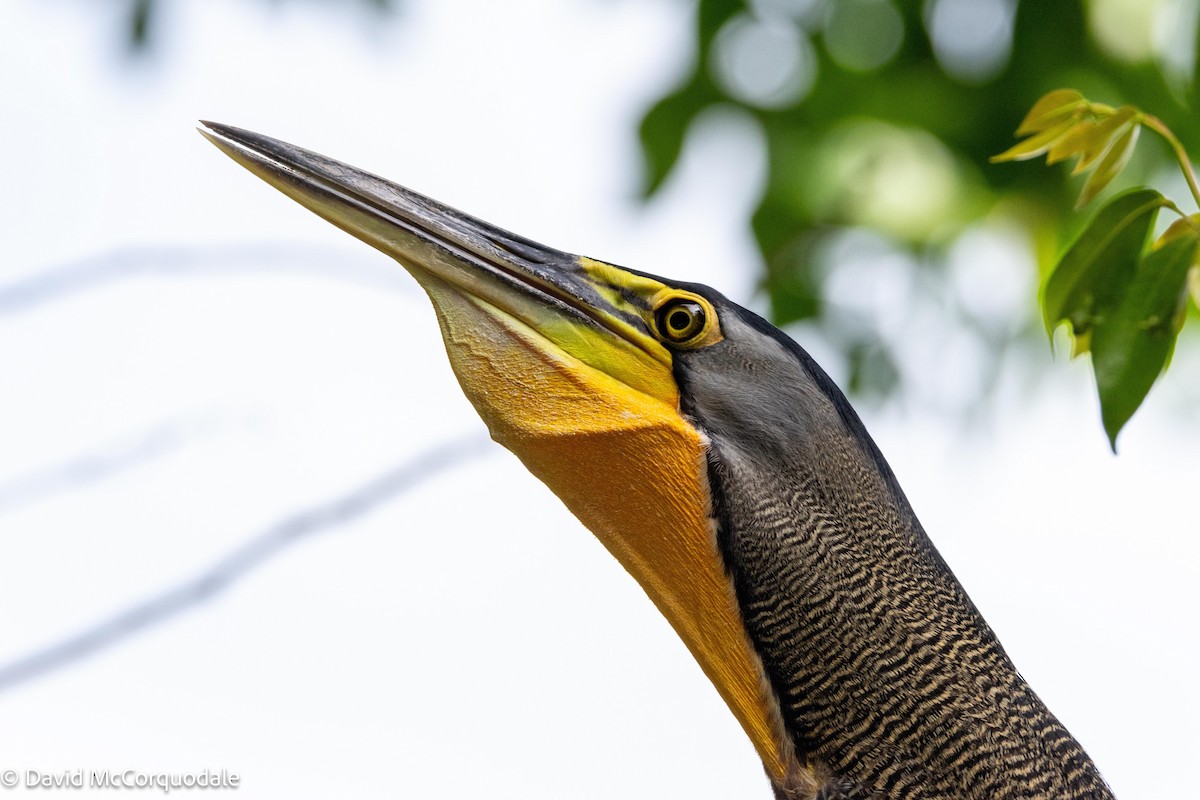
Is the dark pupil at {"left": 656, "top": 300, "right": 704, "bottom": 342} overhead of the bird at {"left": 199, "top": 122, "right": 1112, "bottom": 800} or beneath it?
overhead

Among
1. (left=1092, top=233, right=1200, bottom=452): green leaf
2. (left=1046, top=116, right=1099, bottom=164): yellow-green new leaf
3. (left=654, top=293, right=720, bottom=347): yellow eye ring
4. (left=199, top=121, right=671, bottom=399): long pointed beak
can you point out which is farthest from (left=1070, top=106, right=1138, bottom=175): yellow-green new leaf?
(left=199, top=121, right=671, bottom=399): long pointed beak

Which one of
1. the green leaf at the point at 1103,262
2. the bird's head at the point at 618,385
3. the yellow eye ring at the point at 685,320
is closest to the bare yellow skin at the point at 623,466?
the bird's head at the point at 618,385

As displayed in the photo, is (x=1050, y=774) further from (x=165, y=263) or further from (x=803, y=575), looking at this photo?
(x=165, y=263)

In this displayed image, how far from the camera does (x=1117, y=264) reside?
340 cm

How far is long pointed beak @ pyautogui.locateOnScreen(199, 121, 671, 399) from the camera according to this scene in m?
3.59

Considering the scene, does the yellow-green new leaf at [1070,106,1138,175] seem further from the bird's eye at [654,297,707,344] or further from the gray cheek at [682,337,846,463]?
the bird's eye at [654,297,707,344]

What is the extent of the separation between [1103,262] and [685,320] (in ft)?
3.64

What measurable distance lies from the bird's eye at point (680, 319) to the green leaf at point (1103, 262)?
93 cm

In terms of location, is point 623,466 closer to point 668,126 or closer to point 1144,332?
point 1144,332

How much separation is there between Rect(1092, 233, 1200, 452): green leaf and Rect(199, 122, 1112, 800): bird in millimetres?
639

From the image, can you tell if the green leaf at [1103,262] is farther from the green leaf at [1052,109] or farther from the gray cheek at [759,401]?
the gray cheek at [759,401]

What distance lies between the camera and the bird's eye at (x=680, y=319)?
3732 millimetres

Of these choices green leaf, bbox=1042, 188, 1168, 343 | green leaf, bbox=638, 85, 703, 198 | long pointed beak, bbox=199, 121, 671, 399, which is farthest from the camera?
green leaf, bbox=638, 85, 703, 198

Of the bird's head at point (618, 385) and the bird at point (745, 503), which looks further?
the bird's head at point (618, 385)
